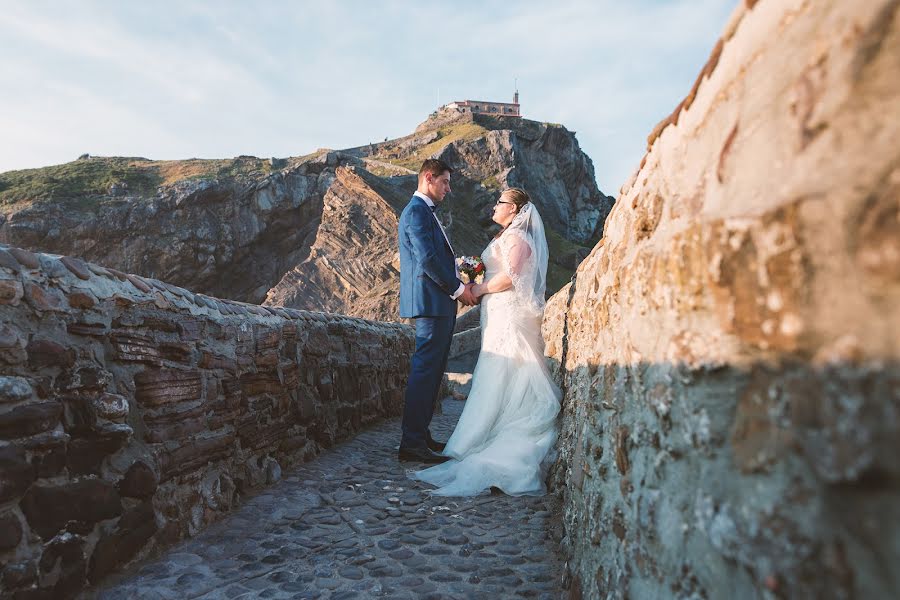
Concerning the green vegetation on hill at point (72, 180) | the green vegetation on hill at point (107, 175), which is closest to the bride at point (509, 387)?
the green vegetation on hill at point (107, 175)

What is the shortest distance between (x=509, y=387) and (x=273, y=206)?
3843cm

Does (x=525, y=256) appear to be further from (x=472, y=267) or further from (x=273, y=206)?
(x=273, y=206)

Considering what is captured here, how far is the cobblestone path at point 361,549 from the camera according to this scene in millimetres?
2578

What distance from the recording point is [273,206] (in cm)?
4047

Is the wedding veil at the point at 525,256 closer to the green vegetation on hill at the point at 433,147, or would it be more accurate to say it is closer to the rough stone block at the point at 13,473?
Result: the rough stone block at the point at 13,473

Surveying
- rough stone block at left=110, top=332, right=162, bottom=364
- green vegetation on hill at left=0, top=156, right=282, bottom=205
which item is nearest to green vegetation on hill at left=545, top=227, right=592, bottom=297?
A: rough stone block at left=110, top=332, right=162, bottom=364

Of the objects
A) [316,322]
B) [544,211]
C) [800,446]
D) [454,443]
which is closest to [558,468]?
[454,443]

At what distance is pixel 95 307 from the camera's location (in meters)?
2.69

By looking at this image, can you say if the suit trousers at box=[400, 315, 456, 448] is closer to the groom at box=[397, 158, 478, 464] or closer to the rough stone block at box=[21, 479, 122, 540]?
the groom at box=[397, 158, 478, 464]

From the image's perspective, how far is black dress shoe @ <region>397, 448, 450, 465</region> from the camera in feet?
16.0

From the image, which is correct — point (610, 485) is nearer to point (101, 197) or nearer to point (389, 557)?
point (389, 557)

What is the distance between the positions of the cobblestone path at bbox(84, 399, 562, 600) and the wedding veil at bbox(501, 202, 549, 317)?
5.42 feet

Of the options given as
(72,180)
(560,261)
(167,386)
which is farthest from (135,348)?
(72,180)

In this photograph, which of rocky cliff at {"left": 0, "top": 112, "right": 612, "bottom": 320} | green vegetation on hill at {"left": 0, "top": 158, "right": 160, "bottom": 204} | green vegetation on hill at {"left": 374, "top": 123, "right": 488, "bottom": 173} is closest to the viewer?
rocky cliff at {"left": 0, "top": 112, "right": 612, "bottom": 320}
